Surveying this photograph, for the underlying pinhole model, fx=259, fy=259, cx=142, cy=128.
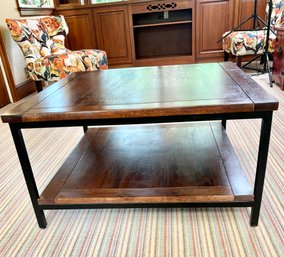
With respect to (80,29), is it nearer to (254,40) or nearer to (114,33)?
(114,33)

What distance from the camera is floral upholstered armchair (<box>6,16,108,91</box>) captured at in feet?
8.13

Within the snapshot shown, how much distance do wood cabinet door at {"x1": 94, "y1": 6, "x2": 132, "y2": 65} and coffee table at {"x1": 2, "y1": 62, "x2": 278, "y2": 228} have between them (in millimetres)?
2324

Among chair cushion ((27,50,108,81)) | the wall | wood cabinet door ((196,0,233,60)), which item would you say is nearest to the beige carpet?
chair cushion ((27,50,108,81))

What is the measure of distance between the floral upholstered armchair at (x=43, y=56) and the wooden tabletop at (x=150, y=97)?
129 cm

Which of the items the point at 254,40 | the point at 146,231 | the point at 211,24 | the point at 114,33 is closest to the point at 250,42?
the point at 254,40

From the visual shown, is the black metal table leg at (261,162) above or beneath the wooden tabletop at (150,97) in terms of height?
beneath

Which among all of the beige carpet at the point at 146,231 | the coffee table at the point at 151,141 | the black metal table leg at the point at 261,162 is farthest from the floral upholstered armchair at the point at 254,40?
the black metal table leg at the point at 261,162

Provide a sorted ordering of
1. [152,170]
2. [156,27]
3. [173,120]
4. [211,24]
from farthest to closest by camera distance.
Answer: [156,27] → [211,24] → [152,170] → [173,120]

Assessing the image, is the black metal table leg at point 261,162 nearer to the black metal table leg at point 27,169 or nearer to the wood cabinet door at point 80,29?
the black metal table leg at point 27,169

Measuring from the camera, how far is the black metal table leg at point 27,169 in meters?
0.90

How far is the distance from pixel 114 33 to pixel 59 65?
1.31 meters

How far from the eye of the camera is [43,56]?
8.89ft

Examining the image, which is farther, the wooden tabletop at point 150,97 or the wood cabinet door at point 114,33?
the wood cabinet door at point 114,33

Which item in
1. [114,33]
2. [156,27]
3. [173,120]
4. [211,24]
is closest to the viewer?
[173,120]
